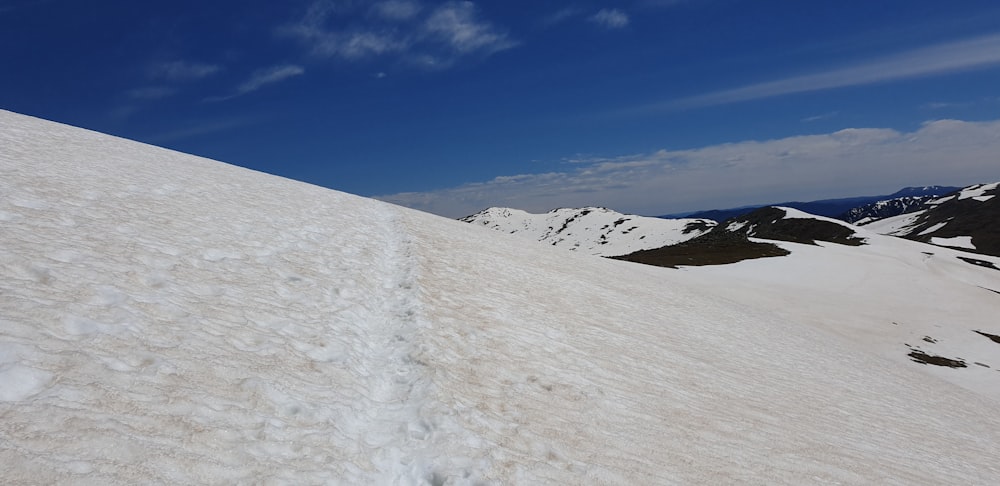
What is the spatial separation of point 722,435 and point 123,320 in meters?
9.54

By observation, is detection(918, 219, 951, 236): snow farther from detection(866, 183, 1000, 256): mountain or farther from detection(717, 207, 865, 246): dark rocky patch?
detection(717, 207, 865, 246): dark rocky patch

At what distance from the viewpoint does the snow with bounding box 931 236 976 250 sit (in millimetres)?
130288

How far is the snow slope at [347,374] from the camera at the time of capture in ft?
15.8

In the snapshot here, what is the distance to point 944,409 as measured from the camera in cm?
1541

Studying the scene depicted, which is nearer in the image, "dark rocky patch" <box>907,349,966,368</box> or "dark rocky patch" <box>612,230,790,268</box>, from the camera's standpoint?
"dark rocky patch" <box>907,349,966,368</box>

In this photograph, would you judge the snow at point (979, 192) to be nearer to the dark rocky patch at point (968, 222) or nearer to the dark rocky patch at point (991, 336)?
the dark rocky patch at point (968, 222)

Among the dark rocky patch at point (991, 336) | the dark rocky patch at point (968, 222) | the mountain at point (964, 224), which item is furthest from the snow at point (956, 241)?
the dark rocky patch at point (991, 336)

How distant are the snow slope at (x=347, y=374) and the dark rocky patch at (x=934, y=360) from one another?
35.4ft

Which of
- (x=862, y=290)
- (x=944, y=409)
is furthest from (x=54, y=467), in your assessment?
(x=862, y=290)

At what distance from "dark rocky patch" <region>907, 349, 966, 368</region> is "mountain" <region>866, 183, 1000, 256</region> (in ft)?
420

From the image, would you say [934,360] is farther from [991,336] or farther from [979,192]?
[979,192]

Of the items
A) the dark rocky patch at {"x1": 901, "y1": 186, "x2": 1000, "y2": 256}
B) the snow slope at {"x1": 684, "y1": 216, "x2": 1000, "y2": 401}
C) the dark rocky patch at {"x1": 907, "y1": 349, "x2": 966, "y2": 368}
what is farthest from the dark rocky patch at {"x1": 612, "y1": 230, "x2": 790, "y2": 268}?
the dark rocky patch at {"x1": 901, "y1": 186, "x2": 1000, "y2": 256}

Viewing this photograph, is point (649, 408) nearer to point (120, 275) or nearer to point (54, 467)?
point (54, 467)

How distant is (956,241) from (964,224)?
913 inches
